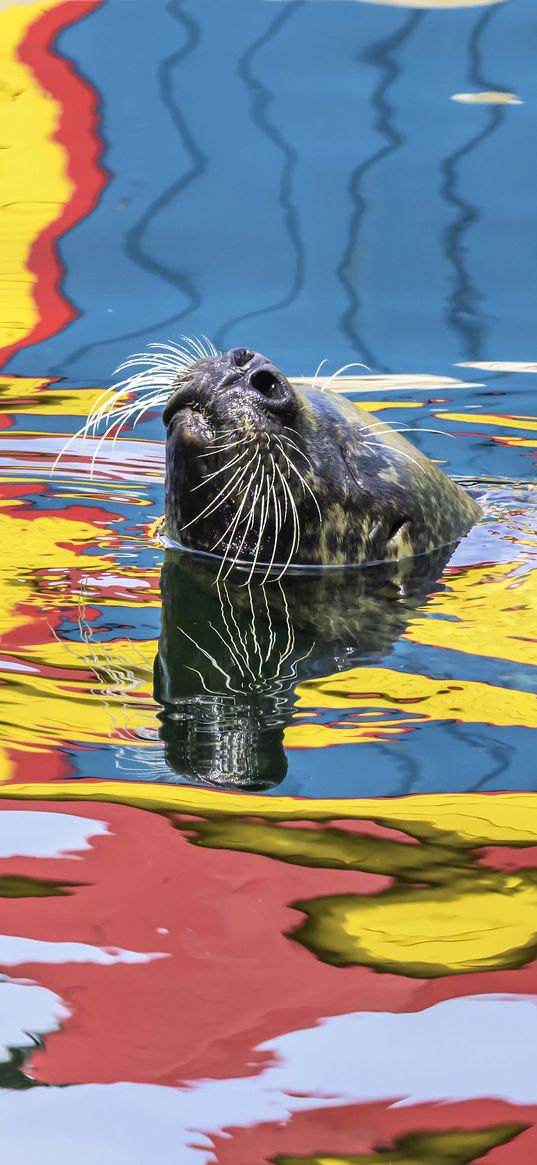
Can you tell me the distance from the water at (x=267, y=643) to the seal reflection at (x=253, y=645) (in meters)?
0.01

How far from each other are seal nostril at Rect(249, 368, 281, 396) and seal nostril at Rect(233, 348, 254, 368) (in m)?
0.05

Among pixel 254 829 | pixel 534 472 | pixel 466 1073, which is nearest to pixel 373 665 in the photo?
pixel 254 829

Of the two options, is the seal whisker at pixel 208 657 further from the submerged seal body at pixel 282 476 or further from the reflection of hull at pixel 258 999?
the reflection of hull at pixel 258 999

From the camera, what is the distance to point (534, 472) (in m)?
5.59

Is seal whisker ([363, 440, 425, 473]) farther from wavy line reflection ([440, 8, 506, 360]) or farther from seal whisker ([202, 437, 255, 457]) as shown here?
wavy line reflection ([440, 8, 506, 360])

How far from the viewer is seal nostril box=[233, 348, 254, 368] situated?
13.0ft

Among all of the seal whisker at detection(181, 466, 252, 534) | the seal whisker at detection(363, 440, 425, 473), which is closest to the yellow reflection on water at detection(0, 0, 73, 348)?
the seal whisker at detection(363, 440, 425, 473)

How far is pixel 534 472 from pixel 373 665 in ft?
7.90

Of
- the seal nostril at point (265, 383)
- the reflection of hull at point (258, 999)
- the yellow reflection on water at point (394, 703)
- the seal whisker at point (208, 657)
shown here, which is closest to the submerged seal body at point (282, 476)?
the seal nostril at point (265, 383)

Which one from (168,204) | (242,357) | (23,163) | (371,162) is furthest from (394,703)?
(23,163)

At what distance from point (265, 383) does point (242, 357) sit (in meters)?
0.09

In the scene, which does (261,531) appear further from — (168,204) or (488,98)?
(488,98)

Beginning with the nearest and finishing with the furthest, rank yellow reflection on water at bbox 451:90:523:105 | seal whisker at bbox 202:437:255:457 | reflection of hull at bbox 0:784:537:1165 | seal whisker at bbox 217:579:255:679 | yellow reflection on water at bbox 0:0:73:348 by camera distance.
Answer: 1. reflection of hull at bbox 0:784:537:1165
2. seal whisker at bbox 217:579:255:679
3. seal whisker at bbox 202:437:255:457
4. yellow reflection on water at bbox 0:0:73:348
5. yellow reflection on water at bbox 451:90:523:105

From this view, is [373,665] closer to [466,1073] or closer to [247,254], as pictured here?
[466,1073]
